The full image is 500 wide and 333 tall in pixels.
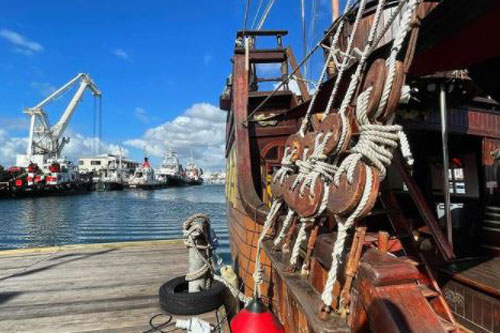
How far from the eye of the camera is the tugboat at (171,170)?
89.2 metres

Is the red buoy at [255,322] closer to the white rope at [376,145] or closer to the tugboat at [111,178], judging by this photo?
the white rope at [376,145]

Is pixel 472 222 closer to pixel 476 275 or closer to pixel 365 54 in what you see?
pixel 476 275

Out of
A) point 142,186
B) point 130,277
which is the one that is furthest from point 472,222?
point 142,186

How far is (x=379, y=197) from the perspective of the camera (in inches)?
109

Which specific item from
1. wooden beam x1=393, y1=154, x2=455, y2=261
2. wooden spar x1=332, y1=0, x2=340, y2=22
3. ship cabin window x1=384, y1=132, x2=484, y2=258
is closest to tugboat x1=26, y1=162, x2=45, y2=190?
wooden spar x1=332, y1=0, x2=340, y2=22

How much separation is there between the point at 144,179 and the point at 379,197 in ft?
238

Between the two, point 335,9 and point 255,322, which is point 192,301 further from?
point 335,9

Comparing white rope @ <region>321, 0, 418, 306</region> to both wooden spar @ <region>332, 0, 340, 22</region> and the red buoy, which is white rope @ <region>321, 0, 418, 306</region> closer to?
the red buoy

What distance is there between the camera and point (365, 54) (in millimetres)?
1816

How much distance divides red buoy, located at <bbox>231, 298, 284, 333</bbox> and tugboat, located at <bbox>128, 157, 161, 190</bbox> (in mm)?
70826

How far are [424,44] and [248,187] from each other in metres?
2.87

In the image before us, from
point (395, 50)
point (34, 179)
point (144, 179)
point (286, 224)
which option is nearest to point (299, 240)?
point (286, 224)

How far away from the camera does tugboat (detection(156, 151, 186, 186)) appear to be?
89.2 m

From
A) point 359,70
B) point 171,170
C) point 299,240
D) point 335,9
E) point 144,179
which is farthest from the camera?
point 171,170
